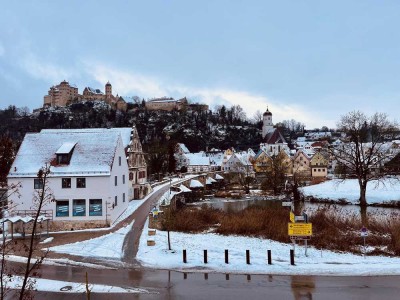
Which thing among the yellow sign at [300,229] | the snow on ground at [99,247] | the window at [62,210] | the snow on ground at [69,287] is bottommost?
the snow on ground at [69,287]

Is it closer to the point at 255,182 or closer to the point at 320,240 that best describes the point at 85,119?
the point at 255,182

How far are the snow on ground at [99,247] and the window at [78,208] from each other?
411 cm

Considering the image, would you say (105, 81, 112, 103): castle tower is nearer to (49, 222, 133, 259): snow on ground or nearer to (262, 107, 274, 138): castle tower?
(262, 107, 274, 138): castle tower

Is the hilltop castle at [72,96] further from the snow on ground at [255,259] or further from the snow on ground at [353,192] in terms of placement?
the snow on ground at [255,259]

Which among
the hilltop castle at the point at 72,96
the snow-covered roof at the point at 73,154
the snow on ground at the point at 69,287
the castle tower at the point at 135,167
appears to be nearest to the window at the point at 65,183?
the snow-covered roof at the point at 73,154

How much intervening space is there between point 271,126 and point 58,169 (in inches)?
5560

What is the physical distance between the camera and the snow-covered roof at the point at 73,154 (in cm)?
2797

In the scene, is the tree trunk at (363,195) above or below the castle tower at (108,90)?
below

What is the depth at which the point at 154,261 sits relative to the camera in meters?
17.9

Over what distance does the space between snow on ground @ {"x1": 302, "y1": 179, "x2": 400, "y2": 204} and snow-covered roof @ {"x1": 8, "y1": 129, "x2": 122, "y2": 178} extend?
1326 inches

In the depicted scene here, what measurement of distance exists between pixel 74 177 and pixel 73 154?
2.43m

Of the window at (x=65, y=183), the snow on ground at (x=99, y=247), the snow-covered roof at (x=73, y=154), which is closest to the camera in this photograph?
the snow on ground at (x=99, y=247)

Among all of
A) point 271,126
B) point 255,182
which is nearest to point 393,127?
point 255,182

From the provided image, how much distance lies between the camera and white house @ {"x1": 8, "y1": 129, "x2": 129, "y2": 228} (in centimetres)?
2731
